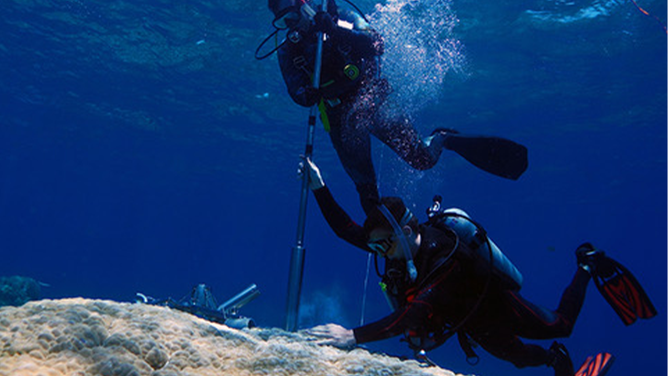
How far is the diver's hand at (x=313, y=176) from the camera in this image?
479 cm

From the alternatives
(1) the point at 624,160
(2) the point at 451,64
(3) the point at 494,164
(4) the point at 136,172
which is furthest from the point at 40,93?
(1) the point at 624,160

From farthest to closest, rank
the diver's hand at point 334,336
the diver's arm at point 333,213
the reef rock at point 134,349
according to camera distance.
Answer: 1. the diver's arm at point 333,213
2. the diver's hand at point 334,336
3. the reef rock at point 134,349

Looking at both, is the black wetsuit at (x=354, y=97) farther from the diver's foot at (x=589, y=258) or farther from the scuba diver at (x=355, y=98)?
the diver's foot at (x=589, y=258)

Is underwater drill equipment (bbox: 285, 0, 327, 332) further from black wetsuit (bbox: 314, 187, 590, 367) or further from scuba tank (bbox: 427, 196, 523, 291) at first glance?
scuba tank (bbox: 427, 196, 523, 291)

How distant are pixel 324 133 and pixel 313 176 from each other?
2221 cm

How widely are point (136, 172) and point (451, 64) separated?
38.8 metres

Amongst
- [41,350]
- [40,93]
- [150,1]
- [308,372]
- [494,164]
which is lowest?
[308,372]

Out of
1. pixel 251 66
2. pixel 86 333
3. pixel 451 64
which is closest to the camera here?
pixel 86 333

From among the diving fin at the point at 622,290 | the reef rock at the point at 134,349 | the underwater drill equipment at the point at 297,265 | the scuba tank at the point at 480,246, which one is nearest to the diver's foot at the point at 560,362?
the diving fin at the point at 622,290

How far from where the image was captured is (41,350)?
2.18 metres

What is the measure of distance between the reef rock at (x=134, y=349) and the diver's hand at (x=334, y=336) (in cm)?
13

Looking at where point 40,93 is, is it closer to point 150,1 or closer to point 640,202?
point 150,1

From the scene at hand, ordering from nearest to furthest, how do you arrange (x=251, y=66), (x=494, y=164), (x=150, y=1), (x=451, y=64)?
(x=494, y=164) → (x=150, y=1) → (x=451, y=64) → (x=251, y=66)

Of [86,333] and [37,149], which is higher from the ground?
[37,149]
